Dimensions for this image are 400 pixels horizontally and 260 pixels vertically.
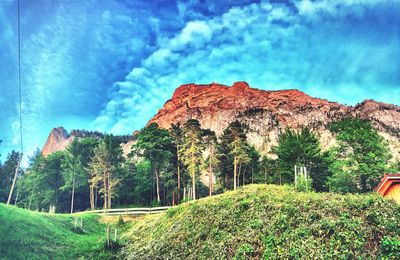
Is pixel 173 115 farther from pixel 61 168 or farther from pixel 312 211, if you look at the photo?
Result: pixel 312 211

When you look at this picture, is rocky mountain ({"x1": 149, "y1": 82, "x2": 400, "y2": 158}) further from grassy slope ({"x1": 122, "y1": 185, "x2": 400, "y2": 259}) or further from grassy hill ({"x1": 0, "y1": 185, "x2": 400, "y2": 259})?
grassy slope ({"x1": 122, "y1": 185, "x2": 400, "y2": 259})

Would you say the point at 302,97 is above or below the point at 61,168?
above

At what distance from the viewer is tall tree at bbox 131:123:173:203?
144 ft

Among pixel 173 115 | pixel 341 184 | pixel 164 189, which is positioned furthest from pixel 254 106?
pixel 341 184

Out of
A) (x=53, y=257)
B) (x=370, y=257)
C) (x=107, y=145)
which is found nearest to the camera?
(x=370, y=257)

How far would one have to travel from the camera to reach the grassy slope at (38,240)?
56.7 ft

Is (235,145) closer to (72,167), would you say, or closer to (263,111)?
(72,167)

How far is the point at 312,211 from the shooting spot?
46.5 ft

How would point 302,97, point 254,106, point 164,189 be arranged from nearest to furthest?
point 164,189 < point 254,106 < point 302,97

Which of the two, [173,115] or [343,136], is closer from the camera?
[343,136]

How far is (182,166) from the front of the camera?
1841 inches

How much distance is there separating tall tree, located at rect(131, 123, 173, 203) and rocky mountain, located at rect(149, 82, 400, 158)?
250 feet

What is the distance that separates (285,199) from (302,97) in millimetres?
145382

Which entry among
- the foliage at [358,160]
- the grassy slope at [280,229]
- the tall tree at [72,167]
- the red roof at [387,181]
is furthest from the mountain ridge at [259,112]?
the grassy slope at [280,229]
